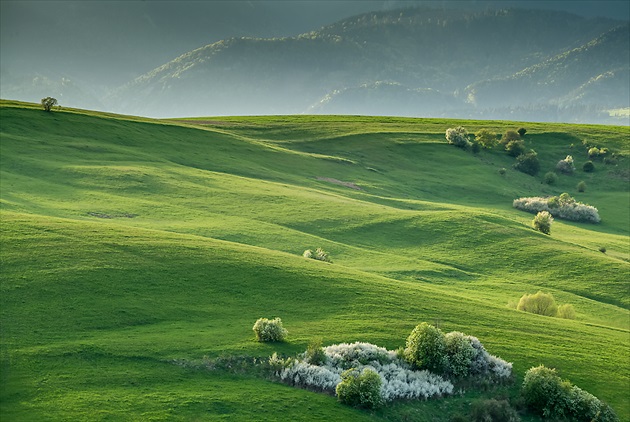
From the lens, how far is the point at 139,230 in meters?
44.0

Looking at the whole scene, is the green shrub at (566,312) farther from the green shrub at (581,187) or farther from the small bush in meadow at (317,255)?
the green shrub at (581,187)

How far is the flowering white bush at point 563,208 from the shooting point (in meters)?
98.0

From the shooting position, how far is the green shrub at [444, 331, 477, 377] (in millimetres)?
30391

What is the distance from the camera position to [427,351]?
30.1 m

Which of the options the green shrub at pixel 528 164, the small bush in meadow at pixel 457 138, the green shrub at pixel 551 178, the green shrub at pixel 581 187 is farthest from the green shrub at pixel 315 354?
the small bush in meadow at pixel 457 138

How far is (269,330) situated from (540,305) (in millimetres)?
23266

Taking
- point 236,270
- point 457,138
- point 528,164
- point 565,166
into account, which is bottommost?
point 236,270

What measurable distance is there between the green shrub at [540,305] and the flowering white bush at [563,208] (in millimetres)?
55171

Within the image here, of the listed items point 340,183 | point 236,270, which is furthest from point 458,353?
point 340,183

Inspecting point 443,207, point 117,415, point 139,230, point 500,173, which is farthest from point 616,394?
point 500,173

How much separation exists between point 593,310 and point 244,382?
32964mm

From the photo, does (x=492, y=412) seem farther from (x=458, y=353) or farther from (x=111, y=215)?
(x=111, y=215)

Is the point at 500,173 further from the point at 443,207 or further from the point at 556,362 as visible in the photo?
the point at 556,362

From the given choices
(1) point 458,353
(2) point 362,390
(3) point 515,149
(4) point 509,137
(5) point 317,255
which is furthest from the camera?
(4) point 509,137
